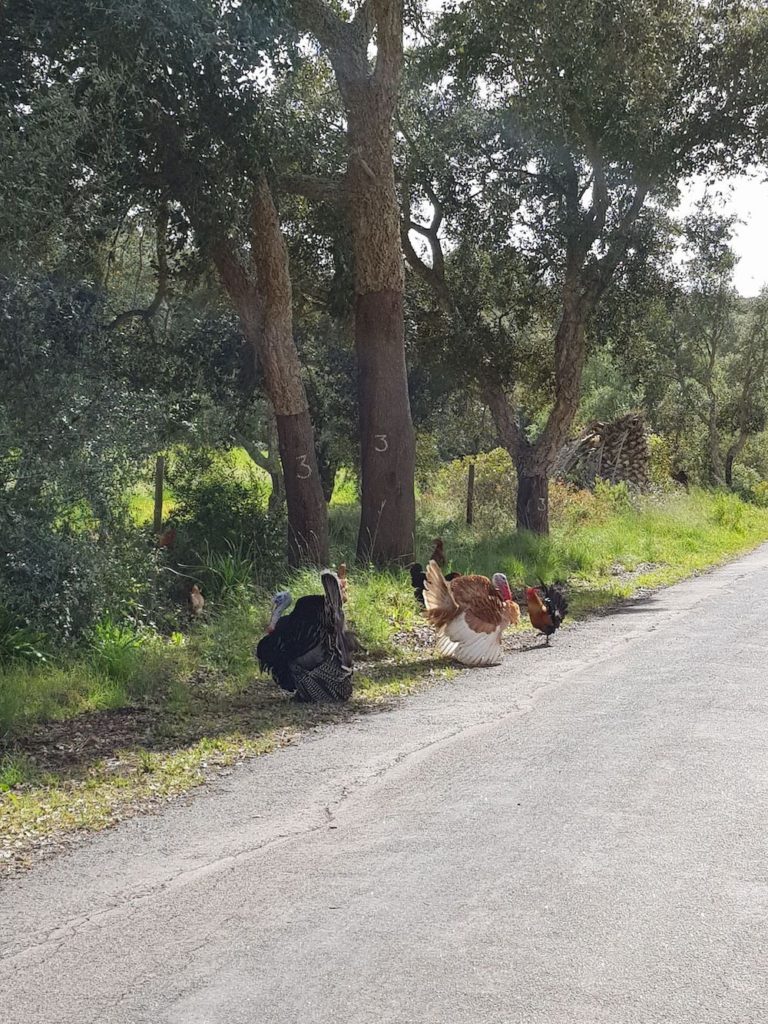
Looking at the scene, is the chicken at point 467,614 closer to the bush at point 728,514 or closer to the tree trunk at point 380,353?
the tree trunk at point 380,353

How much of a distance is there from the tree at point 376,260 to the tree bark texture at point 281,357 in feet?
2.56

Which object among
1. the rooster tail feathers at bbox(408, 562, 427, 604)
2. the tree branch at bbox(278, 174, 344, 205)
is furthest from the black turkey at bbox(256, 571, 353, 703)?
the tree branch at bbox(278, 174, 344, 205)

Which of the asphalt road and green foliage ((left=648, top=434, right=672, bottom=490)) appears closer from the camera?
the asphalt road

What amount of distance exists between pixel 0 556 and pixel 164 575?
3468 mm

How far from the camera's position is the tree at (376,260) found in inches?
572

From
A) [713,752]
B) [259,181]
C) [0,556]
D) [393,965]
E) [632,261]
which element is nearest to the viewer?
[393,965]

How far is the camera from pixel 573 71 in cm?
1569

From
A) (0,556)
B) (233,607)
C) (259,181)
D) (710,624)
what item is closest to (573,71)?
(259,181)

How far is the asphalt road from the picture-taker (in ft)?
12.6

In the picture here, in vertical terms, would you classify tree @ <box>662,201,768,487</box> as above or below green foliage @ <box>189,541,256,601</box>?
above

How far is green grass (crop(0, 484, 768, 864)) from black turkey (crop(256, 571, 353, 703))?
22cm

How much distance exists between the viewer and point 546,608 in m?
12.0

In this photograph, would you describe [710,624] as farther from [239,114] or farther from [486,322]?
[486,322]

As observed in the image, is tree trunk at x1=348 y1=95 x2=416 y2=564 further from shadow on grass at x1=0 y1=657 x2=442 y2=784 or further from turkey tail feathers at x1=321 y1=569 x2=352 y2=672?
turkey tail feathers at x1=321 y1=569 x2=352 y2=672
